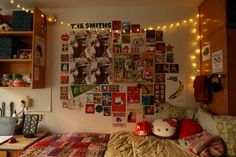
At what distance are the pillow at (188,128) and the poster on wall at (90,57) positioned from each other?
3.38 ft

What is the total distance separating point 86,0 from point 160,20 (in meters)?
0.97

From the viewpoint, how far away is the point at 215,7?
89.9 inches

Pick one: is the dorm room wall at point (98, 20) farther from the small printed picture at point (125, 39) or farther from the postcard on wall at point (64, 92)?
the small printed picture at point (125, 39)

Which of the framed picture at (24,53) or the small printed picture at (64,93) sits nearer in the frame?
the framed picture at (24,53)

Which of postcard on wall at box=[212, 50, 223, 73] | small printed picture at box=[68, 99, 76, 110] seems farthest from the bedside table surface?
postcard on wall at box=[212, 50, 223, 73]

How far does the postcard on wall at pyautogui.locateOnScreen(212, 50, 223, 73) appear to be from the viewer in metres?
2.16

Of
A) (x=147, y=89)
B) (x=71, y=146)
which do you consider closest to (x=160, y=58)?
(x=147, y=89)

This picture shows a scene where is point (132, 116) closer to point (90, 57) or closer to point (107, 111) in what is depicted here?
point (107, 111)

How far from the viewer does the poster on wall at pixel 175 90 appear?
279 cm

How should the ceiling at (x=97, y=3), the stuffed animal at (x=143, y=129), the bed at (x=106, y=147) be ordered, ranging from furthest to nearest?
the ceiling at (x=97, y=3), the stuffed animal at (x=143, y=129), the bed at (x=106, y=147)

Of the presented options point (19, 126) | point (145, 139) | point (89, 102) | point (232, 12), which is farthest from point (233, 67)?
point (19, 126)

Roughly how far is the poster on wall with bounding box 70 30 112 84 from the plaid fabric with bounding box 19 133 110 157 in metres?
0.71

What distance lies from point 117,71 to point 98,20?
72cm

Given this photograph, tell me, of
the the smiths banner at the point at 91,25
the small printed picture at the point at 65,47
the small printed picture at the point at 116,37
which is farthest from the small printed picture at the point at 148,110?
the small printed picture at the point at 65,47
